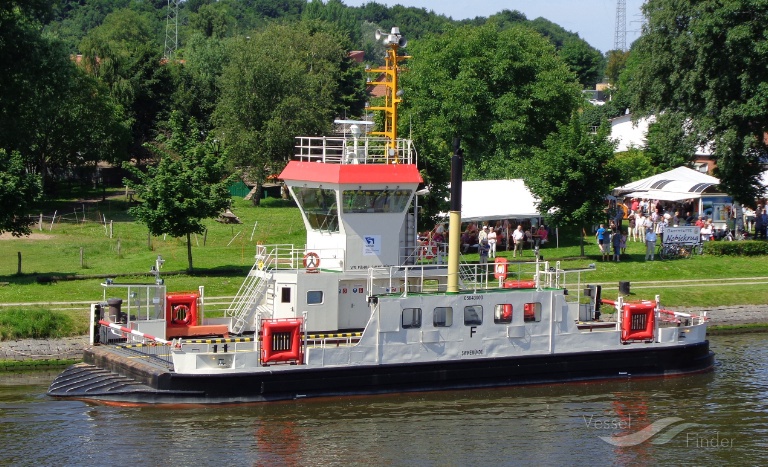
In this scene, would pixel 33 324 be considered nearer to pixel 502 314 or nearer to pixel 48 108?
pixel 502 314

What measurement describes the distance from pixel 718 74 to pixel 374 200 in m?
26.4

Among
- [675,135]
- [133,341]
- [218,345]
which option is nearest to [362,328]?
[218,345]

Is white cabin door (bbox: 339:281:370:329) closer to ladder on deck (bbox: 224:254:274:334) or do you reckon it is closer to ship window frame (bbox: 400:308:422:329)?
ship window frame (bbox: 400:308:422:329)

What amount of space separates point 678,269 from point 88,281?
77.7ft

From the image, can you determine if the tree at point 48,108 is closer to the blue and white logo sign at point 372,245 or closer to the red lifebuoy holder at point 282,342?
the blue and white logo sign at point 372,245

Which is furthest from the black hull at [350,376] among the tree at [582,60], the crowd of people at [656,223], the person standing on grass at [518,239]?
the tree at [582,60]

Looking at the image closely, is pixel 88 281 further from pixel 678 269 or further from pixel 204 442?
pixel 678 269

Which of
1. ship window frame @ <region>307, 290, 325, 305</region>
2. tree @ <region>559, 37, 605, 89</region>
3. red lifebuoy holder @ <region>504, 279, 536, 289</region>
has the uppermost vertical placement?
tree @ <region>559, 37, 605, 89</region>

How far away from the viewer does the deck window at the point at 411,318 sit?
27422 millimetres

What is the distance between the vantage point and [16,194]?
131 feet

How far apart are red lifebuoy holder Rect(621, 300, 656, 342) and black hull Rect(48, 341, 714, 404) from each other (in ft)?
1.10

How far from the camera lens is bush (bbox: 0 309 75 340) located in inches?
1259

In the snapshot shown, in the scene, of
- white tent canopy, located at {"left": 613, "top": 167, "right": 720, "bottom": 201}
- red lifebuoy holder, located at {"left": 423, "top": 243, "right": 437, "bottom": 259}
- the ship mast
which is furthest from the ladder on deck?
white tent canopy, located at {"left": 613, "top": 167, "right": 720, "bottom": 201}

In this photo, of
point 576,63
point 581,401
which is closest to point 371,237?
point 581,401
